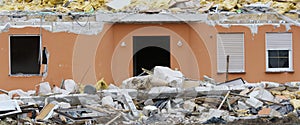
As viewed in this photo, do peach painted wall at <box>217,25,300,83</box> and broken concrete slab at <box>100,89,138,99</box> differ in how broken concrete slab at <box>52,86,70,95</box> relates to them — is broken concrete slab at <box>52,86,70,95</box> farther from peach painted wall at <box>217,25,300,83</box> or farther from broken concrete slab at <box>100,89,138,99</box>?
peach painted wall at <box>217,25,300,83</box>

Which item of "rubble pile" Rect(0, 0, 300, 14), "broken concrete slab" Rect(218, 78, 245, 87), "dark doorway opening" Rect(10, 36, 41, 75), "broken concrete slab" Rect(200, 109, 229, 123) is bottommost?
"broken concrete slab" Rect(200, 109, 229, 123)

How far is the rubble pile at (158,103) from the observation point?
15.2 metres

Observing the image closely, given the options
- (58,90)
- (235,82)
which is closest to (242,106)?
(235,82)

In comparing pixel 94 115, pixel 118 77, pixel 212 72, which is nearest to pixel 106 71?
pixel 118 77

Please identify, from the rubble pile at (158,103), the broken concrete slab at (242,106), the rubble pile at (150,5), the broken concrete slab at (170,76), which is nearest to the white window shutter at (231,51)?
the rubble pile at (150,5)

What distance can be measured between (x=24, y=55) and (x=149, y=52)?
17.7 ft

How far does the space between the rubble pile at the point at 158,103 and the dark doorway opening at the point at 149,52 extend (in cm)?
309

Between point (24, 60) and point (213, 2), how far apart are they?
850cm

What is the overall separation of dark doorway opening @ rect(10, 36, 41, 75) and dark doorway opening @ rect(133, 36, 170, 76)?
372 cm

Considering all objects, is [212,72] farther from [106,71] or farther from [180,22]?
[106,71]

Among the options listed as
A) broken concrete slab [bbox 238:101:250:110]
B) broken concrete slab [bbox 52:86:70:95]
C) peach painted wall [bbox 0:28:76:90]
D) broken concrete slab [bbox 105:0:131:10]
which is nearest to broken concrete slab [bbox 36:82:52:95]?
broken concrete slab [bbox 52:86:70:95]

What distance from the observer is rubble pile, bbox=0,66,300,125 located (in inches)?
600

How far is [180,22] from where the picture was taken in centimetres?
2119

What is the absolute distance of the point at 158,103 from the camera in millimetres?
16859
